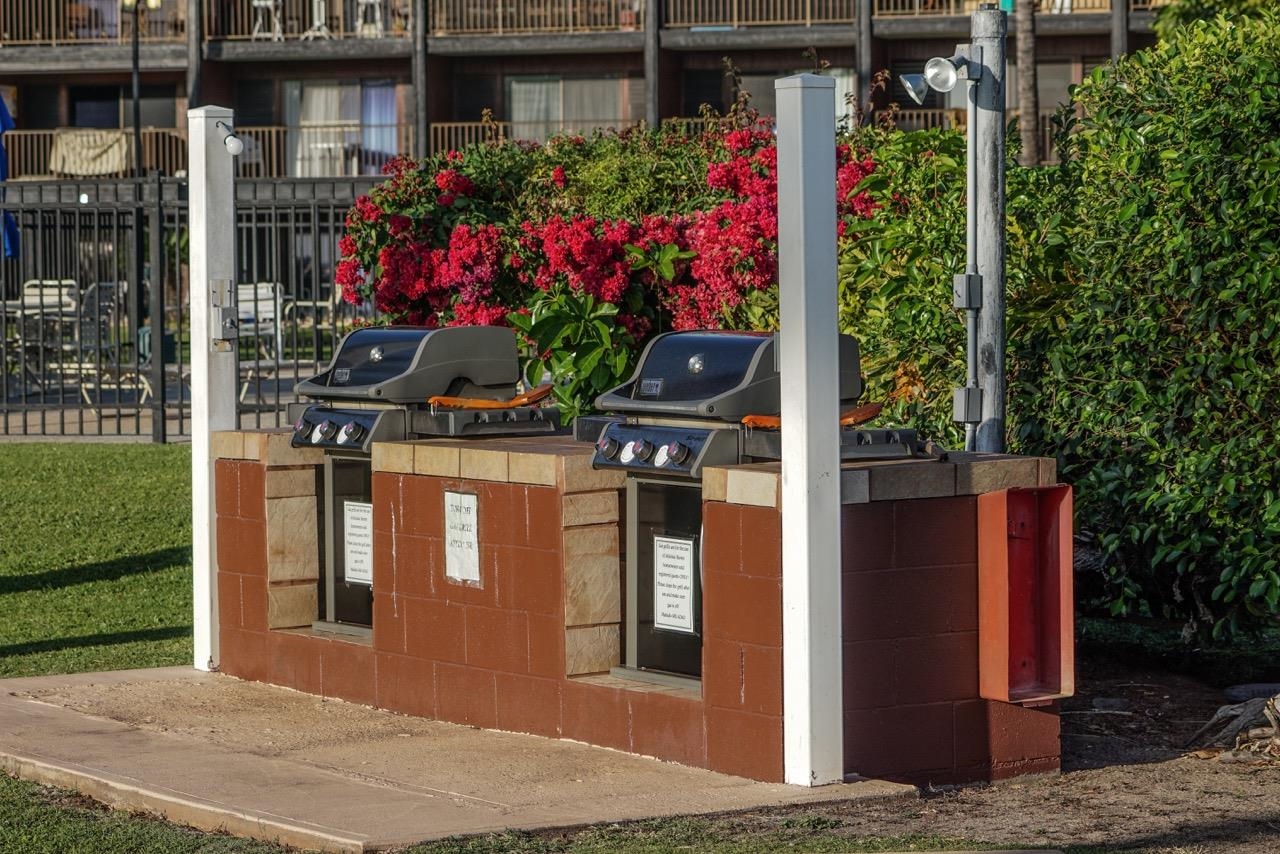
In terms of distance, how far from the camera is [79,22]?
39406 mm

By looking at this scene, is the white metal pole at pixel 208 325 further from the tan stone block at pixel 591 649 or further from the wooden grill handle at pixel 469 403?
the tan stone block at pixel 591 649

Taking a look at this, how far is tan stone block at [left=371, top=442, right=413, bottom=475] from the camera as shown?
7.93 metres

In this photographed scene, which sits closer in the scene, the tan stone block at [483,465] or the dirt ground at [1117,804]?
the dirt ground at [1117,804]

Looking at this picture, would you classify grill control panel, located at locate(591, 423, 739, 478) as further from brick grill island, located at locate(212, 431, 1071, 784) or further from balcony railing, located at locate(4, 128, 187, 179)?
balcony railing, located at locate(4, 128, 187, 179)

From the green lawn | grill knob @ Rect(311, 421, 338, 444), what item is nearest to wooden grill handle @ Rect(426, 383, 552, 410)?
grill knob @ Rect(311, 421, 338, 444)

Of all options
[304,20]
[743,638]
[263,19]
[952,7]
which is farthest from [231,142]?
[263,19]

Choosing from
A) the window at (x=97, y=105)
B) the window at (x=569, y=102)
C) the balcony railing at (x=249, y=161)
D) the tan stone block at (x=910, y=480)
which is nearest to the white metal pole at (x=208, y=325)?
the tan stone block at (x=910, y=480)

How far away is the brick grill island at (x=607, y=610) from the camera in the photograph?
663 centimetres

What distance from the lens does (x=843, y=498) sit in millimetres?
6531

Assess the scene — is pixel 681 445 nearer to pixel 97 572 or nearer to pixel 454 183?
pixel 454 183

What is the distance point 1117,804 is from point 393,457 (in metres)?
3.02

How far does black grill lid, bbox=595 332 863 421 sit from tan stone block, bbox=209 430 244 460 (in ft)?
7.05

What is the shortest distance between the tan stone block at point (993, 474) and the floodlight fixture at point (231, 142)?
3589mm

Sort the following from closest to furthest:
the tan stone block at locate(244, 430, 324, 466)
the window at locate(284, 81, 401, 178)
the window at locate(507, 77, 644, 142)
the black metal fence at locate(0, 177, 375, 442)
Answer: the tan stone block at locate(244, 430, 324, 466) → the black metal fence at locate(0, 177, 375, 442) → the window at locate(507, 77, 644, 142) → the window at locate(284, 81, 401, 178)
